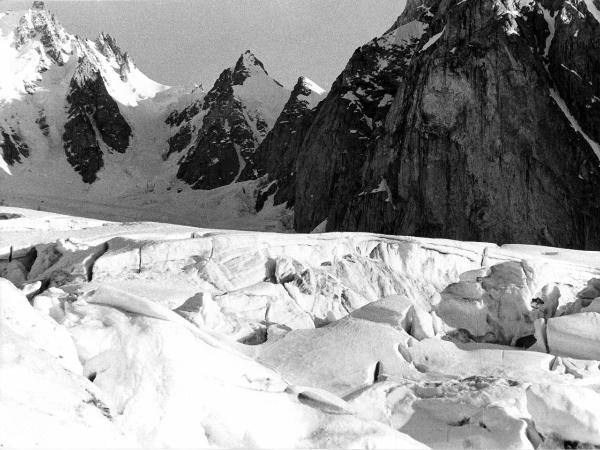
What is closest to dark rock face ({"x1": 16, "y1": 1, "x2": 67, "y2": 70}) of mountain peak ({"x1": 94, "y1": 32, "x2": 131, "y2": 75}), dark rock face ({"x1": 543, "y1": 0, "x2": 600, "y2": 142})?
mountain peak ({"x1": 94, "y1": 32, "x2": 131, "y2": 75})

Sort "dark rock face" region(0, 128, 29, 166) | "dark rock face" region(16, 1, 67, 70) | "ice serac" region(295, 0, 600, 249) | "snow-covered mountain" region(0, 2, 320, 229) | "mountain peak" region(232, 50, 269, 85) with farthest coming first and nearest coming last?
"dark rock face" region(16, 1, 67, 70) → "mountain peak" region(232, 50, 269, 85) → "dark rock face" region(0, 128, 29, 166) → "snow-covered mountain" region(0, 2, 320, 229) → "ice serac" region(295, 0, 600, 249)

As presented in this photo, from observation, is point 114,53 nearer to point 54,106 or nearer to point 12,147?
point 54,106

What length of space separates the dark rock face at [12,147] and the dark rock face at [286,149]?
36.6 metres

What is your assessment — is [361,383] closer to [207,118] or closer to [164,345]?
[164,345]

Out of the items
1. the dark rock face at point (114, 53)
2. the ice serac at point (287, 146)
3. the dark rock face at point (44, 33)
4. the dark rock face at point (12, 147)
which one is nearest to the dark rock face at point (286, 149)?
the ice serac at point (287, 146)

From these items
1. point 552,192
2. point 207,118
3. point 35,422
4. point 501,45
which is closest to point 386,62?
point 501,45

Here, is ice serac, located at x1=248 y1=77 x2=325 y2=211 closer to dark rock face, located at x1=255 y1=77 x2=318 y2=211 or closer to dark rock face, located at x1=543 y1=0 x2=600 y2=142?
dark rock face, located at x1=255 y1=77 x2=318 y2=211

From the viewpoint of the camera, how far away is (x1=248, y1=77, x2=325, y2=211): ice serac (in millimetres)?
89625

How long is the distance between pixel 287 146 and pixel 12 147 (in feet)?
146

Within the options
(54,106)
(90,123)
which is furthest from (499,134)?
(54,106)

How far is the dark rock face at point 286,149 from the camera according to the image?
8935cm

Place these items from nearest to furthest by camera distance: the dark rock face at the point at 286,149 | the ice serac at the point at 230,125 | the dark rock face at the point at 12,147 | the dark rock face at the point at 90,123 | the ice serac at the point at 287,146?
the dark rock face at the point at 286,149, the ice serac at the point at 287,146, the dark rock face at the point at 12,147, the ice serac at the point at 230,125, the dark rock face at the point at 90,123

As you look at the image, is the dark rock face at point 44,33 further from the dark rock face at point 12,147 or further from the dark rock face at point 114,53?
the dark rock face at point 12,147

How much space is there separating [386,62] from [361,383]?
217ft
